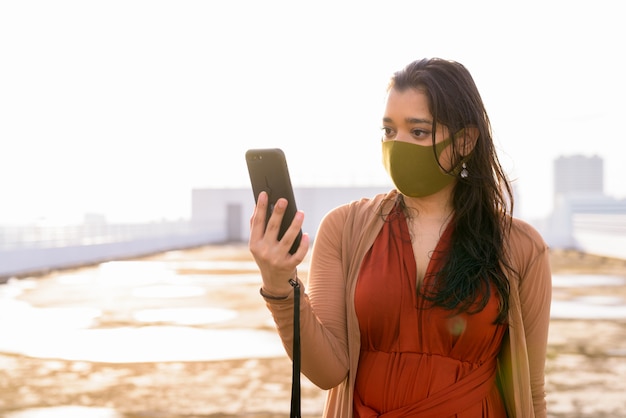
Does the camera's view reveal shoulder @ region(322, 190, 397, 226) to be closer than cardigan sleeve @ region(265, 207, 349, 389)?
No

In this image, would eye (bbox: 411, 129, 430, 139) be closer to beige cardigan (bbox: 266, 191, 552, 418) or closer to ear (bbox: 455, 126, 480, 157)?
ear (bbox: 455, 126, 480, 157)

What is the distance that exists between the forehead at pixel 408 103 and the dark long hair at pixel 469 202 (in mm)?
12

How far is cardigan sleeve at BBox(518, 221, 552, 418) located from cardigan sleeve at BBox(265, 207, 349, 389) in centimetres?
44

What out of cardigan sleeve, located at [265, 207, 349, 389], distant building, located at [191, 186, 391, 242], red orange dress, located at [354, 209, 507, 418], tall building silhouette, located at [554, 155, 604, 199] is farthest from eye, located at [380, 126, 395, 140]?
tall building silhouette, located at [554, 155, 604, 199]

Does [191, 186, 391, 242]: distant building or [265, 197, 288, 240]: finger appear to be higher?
[265, 197, 288, 240]: finger

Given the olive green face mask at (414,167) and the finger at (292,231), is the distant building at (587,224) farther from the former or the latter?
the finger at (292,231)

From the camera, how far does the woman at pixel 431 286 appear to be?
1390mm

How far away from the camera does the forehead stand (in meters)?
1.40

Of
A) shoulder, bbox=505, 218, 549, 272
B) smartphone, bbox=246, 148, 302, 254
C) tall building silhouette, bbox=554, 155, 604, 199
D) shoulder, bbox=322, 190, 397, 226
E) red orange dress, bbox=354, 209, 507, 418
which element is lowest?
tall building silhouette, bbox=554, 155, 604, 199

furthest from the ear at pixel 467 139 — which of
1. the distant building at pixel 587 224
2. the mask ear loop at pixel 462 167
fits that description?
the distant building at pixel 587 224

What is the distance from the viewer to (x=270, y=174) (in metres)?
1.26

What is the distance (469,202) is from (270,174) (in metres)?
0.56

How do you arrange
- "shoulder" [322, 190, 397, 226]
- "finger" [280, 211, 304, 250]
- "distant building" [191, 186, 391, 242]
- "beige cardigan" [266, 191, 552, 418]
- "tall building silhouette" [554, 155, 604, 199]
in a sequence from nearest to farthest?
"finger" [280, 211, 304, 250] → "beige cardigan" [266, 191, 552, 418] → "shoulder" [322, 190, 397, 226] → "distant building" [191, 186, 391, 242] → "tall building silhouette" [554, 155, 604, 199]

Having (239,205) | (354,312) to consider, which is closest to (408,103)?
(354,312)
